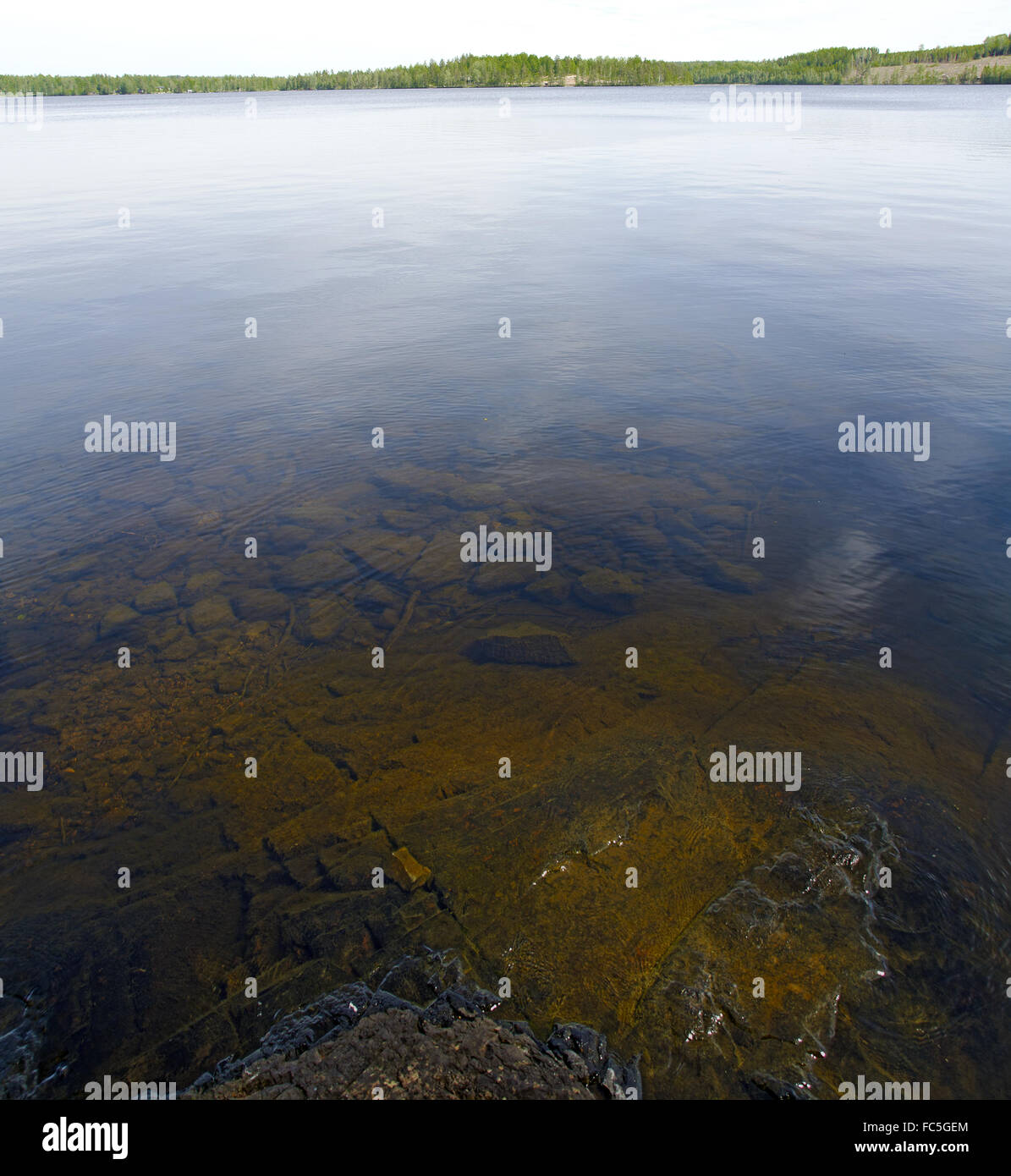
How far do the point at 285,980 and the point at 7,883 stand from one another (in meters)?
2.97

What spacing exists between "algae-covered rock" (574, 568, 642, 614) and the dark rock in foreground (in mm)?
5843

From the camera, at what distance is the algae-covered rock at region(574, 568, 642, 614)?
10.5m

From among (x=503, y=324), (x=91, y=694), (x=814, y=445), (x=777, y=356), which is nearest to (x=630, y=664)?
(x=91, y=694)

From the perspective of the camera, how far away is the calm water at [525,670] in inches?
229

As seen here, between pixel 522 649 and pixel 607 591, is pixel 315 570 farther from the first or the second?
pixel 607 591

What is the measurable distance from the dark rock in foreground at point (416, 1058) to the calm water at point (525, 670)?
259 mm

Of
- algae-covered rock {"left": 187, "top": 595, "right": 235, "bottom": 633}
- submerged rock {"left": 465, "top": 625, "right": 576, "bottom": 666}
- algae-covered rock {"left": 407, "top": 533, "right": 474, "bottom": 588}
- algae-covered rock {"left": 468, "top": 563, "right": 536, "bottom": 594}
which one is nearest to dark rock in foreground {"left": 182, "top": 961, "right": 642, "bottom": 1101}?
submerged rock {"left": 465, "top": 625, "right": 576, "bottom": 666}

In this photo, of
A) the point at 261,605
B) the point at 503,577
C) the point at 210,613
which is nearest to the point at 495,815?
the point at 503,577

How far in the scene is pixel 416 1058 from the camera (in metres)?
4.66

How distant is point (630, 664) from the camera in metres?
9.34

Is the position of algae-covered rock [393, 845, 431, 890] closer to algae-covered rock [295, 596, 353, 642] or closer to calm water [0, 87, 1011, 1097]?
calm water [0, 87, 1011, 1097]

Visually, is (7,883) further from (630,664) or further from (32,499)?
(32,499)

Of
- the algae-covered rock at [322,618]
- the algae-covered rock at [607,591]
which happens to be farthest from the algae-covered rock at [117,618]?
the algae-covered rock at [607,591]
